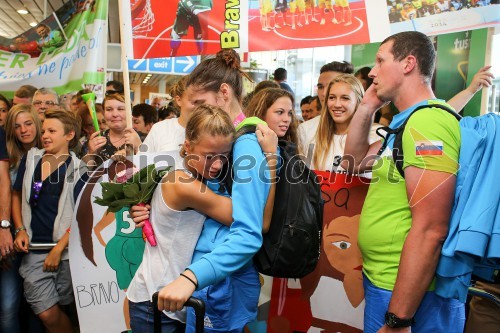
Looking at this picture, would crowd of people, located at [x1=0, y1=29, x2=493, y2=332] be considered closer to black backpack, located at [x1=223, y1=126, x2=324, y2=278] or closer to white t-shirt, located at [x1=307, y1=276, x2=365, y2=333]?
black backpack, located at [x1=223, y1=126, x2=324, y2=278]

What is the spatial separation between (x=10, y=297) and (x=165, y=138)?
148 centimetres

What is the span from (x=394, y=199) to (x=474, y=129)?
14.6 inches

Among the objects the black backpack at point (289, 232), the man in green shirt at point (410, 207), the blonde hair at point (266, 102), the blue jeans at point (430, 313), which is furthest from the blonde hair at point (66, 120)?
the blue jeans at point (430, 313)

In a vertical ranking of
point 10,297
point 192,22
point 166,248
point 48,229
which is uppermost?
point 192,22

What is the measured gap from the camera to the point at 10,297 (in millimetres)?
2951

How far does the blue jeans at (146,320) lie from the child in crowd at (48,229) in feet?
4.21

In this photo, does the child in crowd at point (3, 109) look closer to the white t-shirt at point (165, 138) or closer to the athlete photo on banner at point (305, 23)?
the white t-shirt at point (165, 138)

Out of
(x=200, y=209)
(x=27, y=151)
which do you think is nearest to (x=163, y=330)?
(x=200, y=209)

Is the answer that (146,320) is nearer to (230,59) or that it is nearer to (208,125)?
(208,125)

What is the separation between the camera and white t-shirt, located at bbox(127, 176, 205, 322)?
164 centimetres

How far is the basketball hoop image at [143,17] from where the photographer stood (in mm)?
2828

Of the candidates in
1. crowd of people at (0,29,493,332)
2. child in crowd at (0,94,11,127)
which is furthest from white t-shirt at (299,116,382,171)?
child in crowd at (0,94,11,127)

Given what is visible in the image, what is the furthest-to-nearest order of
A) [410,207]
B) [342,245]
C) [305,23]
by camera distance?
[305,23] < [342,245] < [410,207]

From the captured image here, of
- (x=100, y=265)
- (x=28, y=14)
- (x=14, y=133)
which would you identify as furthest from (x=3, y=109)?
(x=28, y=14)
